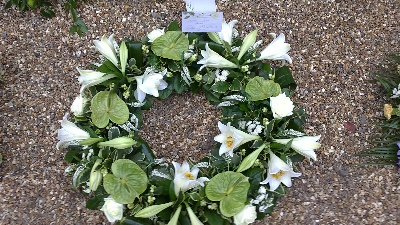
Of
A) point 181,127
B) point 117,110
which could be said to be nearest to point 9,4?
point 117,110

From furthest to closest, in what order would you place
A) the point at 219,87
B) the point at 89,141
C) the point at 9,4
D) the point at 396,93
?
the point at 9,4 → the point at 396,93 → the point at 219,87 → the point at 89,141

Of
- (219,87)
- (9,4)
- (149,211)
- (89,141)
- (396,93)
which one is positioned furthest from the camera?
(9,4)

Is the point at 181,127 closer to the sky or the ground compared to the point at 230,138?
closer to the ground

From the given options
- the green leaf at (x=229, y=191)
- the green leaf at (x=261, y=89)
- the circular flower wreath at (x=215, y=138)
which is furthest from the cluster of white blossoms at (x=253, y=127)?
the green leaf at (x=229, y=191)

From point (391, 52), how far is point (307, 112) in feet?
1.89

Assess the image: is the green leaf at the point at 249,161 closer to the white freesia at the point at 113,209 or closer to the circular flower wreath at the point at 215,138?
the circular flower wreath at the point at 215,138

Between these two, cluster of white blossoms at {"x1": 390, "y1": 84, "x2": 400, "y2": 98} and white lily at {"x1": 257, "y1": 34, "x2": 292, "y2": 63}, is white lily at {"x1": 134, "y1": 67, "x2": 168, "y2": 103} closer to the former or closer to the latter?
white lily at {"x1": 257, "y1": 34, "x2": 292, "y2": 63}

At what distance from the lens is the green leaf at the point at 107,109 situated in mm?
1941

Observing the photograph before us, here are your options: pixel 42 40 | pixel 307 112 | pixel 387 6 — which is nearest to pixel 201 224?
pixel 307 112

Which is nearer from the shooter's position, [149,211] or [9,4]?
[149,211]

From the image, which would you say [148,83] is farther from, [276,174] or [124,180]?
[276,174]

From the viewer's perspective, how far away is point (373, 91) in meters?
2.23

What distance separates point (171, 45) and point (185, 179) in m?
0.64

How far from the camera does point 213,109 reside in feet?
7.14
